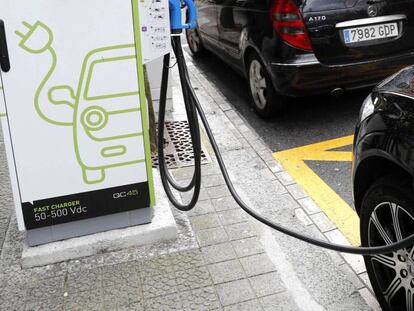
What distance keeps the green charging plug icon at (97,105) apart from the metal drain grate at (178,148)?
4.06ft

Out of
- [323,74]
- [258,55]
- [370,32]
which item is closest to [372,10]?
[370,32]

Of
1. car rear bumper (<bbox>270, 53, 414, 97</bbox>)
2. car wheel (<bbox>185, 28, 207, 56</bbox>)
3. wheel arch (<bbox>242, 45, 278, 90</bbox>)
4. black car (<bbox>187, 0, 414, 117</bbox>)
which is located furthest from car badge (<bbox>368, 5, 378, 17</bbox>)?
car wheel (<bbox>185, 28, 207, 56</bbox>)

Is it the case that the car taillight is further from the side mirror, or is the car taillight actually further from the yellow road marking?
the side mirror

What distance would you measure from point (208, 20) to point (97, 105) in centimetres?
414

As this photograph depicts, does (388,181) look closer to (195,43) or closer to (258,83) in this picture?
(258,83)

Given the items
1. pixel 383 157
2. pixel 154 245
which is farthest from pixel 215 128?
pixel 383 157

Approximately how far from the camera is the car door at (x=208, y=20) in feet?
21.1

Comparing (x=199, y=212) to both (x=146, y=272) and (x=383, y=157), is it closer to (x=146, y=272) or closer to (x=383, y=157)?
(x=146, y=272)

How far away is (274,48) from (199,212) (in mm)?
1908

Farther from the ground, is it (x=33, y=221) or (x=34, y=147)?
(x=34, y=147)

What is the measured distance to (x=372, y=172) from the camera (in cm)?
254

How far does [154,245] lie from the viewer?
3.27m

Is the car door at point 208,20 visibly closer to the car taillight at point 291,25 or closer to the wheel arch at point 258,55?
the wheel arch at point 258,55

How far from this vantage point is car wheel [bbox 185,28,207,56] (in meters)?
7.85
